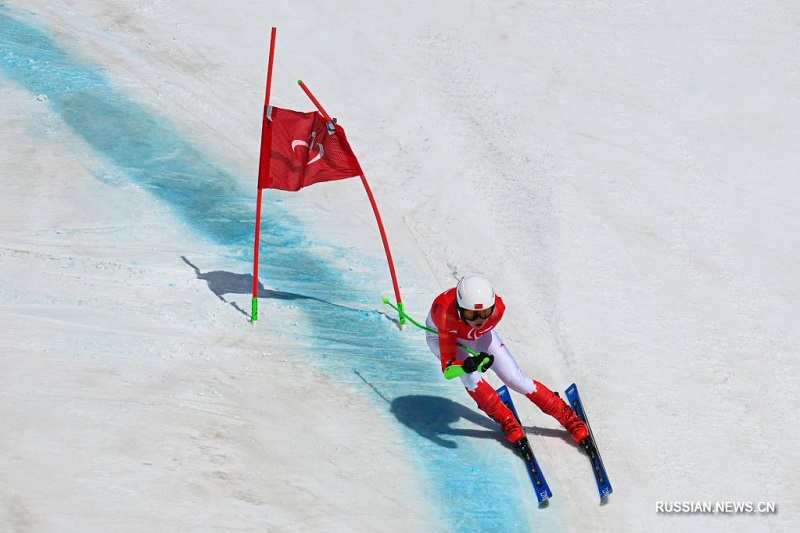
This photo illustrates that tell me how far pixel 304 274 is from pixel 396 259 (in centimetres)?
107

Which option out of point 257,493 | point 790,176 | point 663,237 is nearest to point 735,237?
point 663,237

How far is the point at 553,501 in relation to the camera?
27.3ft

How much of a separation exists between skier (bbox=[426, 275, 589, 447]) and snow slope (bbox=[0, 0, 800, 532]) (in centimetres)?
34

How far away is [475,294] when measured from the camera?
26.2ft

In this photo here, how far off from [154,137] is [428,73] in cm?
421

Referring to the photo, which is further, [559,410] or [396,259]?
[396,259]

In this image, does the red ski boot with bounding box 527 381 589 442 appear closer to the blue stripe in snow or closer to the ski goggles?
the blue stripe in snow

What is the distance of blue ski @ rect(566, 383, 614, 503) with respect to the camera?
27.3 ft

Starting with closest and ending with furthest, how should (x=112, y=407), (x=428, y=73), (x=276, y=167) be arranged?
(x=112, y=407) → (x=276, y=167) → (x=428, y=73)

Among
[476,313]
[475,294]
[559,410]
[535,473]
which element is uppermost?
[475,294]

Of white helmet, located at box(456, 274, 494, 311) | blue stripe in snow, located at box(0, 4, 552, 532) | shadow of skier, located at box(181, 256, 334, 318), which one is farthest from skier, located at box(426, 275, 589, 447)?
shadow of skier, located at box(181, 256, 334, 318)

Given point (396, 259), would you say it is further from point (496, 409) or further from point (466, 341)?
point (496, 409)

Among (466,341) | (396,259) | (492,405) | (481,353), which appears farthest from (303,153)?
(492,405)

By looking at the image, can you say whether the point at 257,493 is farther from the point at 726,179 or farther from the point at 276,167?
the point at 726,179
